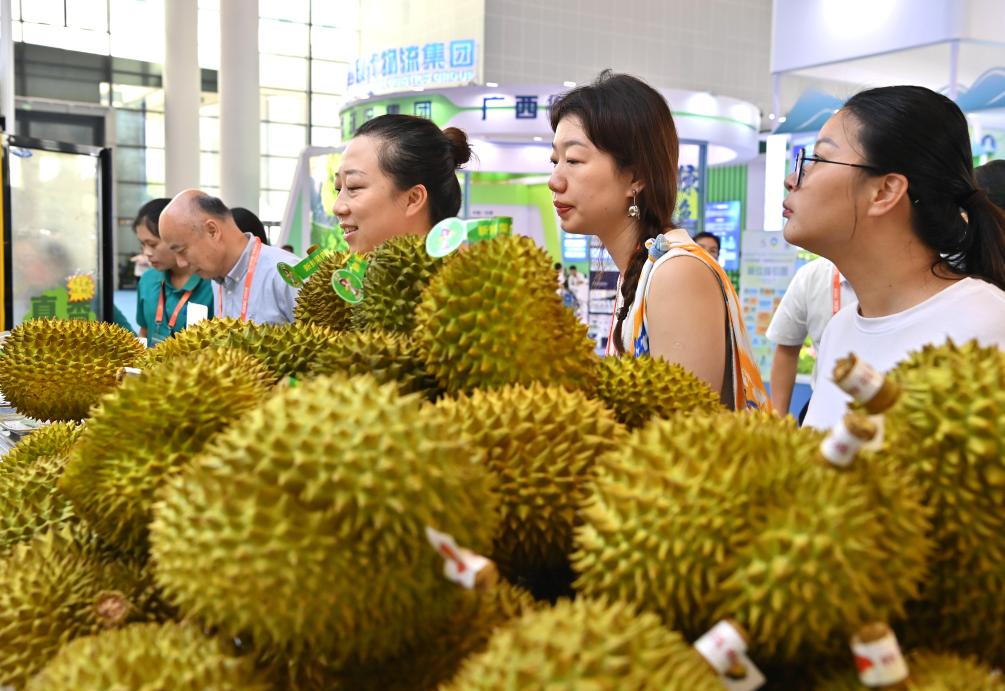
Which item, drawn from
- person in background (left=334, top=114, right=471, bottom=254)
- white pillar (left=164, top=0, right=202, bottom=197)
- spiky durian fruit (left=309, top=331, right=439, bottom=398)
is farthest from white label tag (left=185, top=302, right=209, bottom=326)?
white pillar (left=164, top=0, right=202, bottom=197)

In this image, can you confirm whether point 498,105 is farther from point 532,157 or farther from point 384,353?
point 384,353

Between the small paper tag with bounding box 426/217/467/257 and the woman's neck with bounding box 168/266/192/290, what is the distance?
4.54 m

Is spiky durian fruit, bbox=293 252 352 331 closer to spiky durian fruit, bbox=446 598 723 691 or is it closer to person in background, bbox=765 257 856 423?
spiky durian fruit, bbox=446 598 723 691

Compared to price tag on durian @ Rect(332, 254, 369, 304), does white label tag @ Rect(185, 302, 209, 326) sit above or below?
below

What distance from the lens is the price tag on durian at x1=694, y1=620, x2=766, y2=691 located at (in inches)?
24.2

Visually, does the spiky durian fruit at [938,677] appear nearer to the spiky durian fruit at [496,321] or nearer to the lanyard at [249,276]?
the spiky durian fruit at [496,321]

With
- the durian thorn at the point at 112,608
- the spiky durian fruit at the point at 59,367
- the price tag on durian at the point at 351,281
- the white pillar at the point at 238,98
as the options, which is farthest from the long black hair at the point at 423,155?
the white pillar at the point at 238,98

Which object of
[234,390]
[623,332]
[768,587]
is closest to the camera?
[768,587]

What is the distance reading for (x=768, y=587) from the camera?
63cm

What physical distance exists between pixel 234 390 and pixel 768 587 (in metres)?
→ 0.56

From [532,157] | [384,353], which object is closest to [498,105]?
[532,157]

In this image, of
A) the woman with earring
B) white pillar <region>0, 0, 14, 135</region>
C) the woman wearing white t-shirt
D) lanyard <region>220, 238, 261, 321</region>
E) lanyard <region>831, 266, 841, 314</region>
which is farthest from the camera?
white pillar <region>0, 0, 14, 135</region>

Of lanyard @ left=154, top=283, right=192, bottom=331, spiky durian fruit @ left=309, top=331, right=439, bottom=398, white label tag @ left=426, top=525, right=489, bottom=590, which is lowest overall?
lanyard @ left=154, top=283, right=192, bottom=331

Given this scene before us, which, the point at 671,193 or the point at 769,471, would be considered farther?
the point at 671,193
